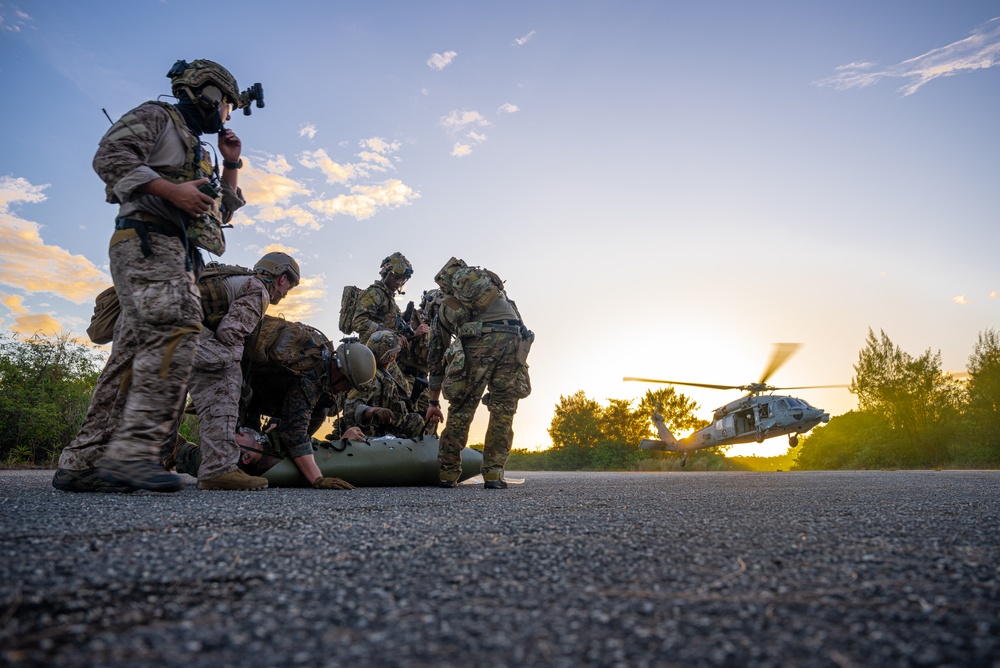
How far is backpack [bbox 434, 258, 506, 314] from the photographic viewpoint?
5.39 metres

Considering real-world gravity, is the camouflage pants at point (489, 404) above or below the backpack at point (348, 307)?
below

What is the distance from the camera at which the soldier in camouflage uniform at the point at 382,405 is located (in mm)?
6043

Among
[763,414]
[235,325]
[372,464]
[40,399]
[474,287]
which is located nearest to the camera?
[235,325]

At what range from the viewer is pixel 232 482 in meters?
3.75

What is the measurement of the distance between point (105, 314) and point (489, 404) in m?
2.99

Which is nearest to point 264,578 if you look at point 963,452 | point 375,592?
point 375,592

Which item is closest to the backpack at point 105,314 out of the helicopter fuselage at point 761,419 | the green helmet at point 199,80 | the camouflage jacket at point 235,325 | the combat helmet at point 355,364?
the camouflage jacket at point 235,325

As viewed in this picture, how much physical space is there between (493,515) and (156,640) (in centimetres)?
175

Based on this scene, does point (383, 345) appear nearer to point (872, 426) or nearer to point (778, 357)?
point (778, 357)

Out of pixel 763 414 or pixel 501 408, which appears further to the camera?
pixel 763 414

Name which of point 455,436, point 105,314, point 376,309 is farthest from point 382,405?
point 105,314

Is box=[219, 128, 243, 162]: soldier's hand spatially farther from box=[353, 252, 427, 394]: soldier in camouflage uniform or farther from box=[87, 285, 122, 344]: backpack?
box=[353, 252, 427, 394]: soldier in camouflage uniform

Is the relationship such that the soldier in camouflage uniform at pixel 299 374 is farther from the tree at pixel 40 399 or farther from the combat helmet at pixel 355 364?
the tree at pixel 40 399

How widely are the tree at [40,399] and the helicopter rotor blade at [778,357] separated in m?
18.9
